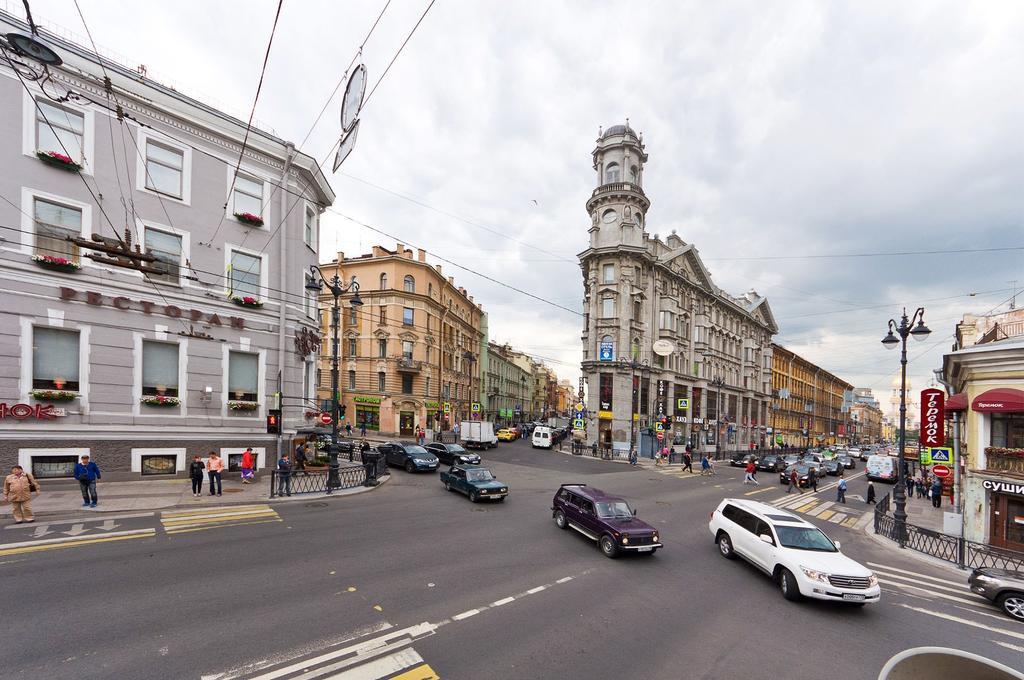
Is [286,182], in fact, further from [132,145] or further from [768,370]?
[768,370]

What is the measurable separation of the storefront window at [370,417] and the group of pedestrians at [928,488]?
148 feet

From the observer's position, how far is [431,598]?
336 inches

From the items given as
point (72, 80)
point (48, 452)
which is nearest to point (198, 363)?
point (48, 452)

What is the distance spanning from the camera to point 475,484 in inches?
695

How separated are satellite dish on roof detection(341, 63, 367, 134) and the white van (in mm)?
48595

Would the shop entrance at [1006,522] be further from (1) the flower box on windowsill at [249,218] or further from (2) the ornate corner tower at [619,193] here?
(2) the ornate corner tower at [619,193]

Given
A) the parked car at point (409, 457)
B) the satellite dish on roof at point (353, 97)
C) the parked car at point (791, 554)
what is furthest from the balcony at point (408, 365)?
the satellite dish on roof at point (353, 97)

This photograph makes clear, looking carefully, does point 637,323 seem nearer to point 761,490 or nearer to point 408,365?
point 761,490

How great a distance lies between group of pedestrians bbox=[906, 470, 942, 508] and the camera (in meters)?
26.5

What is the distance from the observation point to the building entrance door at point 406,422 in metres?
46.5

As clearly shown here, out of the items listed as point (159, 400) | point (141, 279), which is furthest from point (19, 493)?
point (141, 279)

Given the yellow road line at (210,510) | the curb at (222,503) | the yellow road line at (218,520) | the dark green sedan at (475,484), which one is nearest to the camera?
the yellow road line at (218,520)

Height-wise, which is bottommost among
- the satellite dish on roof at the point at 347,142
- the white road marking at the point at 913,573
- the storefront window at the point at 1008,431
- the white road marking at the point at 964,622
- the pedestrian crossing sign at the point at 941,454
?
the white road marking at the point at 913,573

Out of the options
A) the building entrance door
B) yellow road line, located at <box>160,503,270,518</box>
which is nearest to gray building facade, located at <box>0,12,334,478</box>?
yellow road line, located at <box>160,503,270,518</box>
